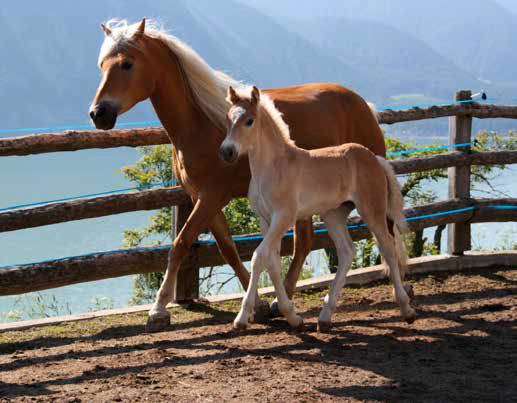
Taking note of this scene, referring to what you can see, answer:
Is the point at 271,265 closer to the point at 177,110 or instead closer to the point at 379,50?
the point at 177,110

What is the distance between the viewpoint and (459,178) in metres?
7.10

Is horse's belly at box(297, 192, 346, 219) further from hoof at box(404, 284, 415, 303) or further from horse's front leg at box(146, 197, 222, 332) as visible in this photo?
hoof at box(404, 284, 415, 303)

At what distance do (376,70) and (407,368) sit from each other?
15507cm

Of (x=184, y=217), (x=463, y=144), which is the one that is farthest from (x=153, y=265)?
(x=463, y=144)

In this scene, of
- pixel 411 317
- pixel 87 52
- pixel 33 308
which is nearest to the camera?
pixel 411 317

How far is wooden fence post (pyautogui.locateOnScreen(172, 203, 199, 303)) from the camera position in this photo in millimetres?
5746

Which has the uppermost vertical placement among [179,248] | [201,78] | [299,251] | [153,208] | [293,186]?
[201,78]

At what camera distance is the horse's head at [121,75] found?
13.9ft

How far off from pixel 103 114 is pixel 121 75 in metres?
0.33

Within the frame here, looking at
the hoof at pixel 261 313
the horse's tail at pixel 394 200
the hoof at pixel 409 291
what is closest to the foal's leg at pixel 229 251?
the hoof at pixel 261 313

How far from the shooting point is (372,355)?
13.3 ft

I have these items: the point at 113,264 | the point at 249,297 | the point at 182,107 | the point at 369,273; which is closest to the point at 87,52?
the point at 369,273

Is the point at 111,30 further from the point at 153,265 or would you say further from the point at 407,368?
the point at 407,368

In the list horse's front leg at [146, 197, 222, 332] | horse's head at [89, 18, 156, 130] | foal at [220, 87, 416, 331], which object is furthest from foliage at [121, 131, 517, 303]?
horse's head at [89, 18, 156, 130]
